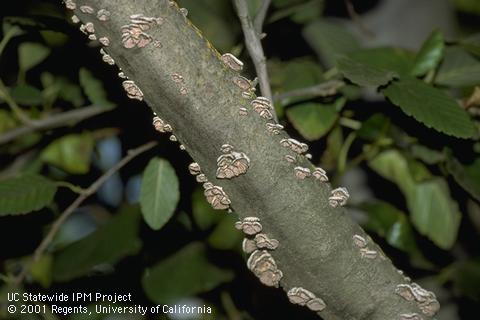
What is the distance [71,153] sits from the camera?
1369mm

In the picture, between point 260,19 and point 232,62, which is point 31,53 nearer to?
point 260,19

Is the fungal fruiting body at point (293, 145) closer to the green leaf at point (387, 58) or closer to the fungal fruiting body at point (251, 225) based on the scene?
the fungal fruiting body at point (251, 225)

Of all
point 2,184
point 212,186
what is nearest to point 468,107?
point 212,186

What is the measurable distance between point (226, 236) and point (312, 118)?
1.15 feet

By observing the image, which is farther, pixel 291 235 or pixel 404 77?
pixel 404 77

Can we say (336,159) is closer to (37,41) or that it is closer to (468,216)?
(468,216)

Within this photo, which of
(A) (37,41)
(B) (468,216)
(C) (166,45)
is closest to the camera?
(C) (166,45)

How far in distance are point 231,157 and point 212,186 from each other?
Result: 65 millimetres

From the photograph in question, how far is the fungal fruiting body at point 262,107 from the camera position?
26.7 inches

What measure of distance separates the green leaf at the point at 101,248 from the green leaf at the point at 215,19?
49cm

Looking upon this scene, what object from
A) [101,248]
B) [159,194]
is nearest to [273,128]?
[159,194]

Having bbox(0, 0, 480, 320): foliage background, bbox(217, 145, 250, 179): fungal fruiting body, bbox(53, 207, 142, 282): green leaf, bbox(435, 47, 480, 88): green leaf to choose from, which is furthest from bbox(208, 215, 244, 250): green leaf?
bbox(217, 145, 250, 179): fungal fruiting body

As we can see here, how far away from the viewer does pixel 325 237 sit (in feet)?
2.32

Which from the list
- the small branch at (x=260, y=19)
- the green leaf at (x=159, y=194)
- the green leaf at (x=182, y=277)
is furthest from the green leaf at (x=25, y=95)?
the small branch at (x=260, y=19)
